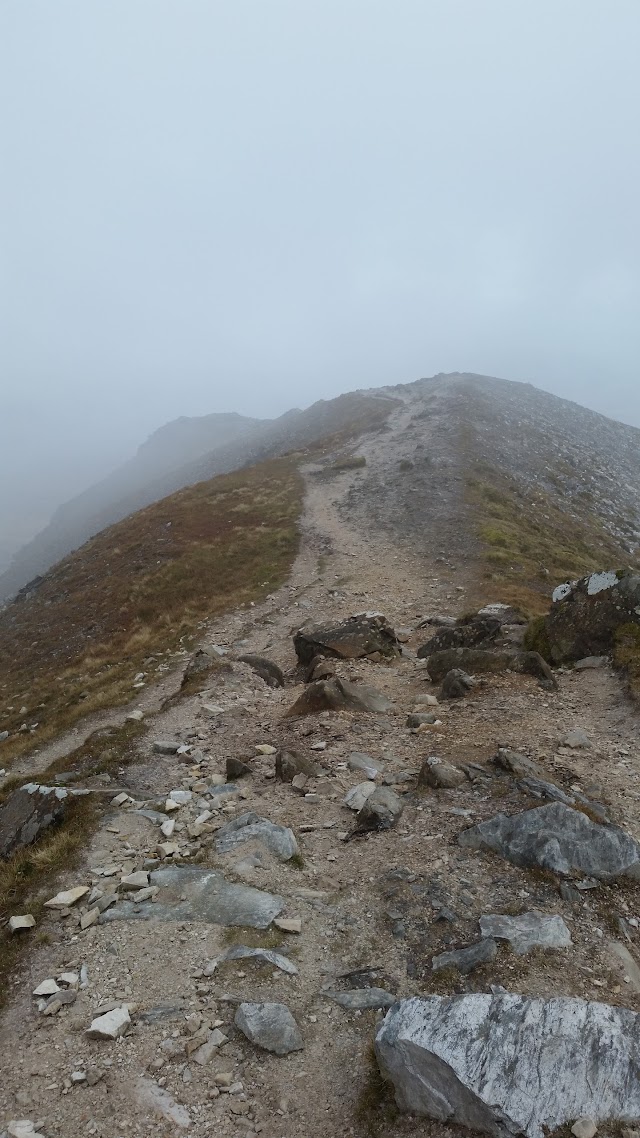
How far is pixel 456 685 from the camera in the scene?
16156mm

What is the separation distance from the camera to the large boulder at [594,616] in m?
16.5

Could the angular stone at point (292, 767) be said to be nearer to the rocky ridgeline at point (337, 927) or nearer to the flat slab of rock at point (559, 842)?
the rocky ridgeline at point (337, 927)

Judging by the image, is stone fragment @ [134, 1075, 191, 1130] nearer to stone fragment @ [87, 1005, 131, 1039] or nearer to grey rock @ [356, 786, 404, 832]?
stone fragment @ [87, 1005, 131, 1039]

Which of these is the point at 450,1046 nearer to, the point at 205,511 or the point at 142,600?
the point at 142,600

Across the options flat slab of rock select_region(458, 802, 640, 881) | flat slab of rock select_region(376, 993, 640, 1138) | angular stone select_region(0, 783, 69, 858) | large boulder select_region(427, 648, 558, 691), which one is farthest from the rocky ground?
angular stone select_region(0, 783, 69, 858)

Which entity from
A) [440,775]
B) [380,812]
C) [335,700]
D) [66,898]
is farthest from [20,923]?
[335,700]

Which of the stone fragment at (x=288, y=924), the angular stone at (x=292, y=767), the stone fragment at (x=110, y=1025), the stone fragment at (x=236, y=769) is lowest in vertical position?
the stone fragment at (x=288, y=924)

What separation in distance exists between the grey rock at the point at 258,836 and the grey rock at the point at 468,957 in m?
3.27

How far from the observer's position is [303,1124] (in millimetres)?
6105

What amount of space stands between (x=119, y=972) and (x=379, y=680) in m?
11.6

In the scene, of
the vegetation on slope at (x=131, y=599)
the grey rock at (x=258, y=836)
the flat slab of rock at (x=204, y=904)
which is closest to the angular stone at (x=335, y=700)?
the grey rock at (x=258, y=836)

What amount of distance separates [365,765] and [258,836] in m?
3.13

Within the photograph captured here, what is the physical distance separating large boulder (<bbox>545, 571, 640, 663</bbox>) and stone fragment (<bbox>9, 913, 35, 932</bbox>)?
14.1m

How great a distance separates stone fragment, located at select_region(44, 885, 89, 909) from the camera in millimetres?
9225
